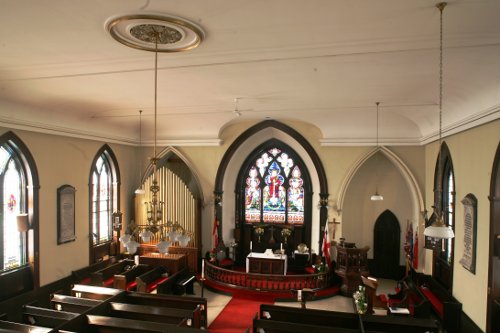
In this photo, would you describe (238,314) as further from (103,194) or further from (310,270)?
(103,194)

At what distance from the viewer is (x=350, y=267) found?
11.7 meters

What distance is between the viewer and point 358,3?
4031 mm

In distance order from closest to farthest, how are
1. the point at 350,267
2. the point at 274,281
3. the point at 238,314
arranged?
the point at 238,314
the point at 274,281
the point at 350,267

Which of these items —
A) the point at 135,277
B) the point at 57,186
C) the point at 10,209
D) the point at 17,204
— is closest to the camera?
the point at 10,209

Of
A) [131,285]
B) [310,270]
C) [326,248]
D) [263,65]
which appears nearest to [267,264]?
[310,270]

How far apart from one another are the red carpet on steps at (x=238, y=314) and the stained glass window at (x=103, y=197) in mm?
5180

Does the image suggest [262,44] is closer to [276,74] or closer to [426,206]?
[276,74]

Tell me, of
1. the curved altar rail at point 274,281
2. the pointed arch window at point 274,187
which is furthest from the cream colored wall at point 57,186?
the pointed arch window at point 274,187

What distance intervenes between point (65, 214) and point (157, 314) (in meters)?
5.19

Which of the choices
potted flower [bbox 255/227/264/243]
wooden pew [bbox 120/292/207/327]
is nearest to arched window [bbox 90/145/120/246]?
wooden pew [bbox 120/292/207/327]

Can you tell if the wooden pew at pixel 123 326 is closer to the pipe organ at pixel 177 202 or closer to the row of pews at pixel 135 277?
the row of pews at pixel 135 277

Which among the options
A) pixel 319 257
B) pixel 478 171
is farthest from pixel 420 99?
pixel 319 257

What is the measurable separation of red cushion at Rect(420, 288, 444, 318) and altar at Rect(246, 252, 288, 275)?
14.4ft

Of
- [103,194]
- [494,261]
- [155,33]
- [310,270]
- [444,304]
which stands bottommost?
[310,270]
